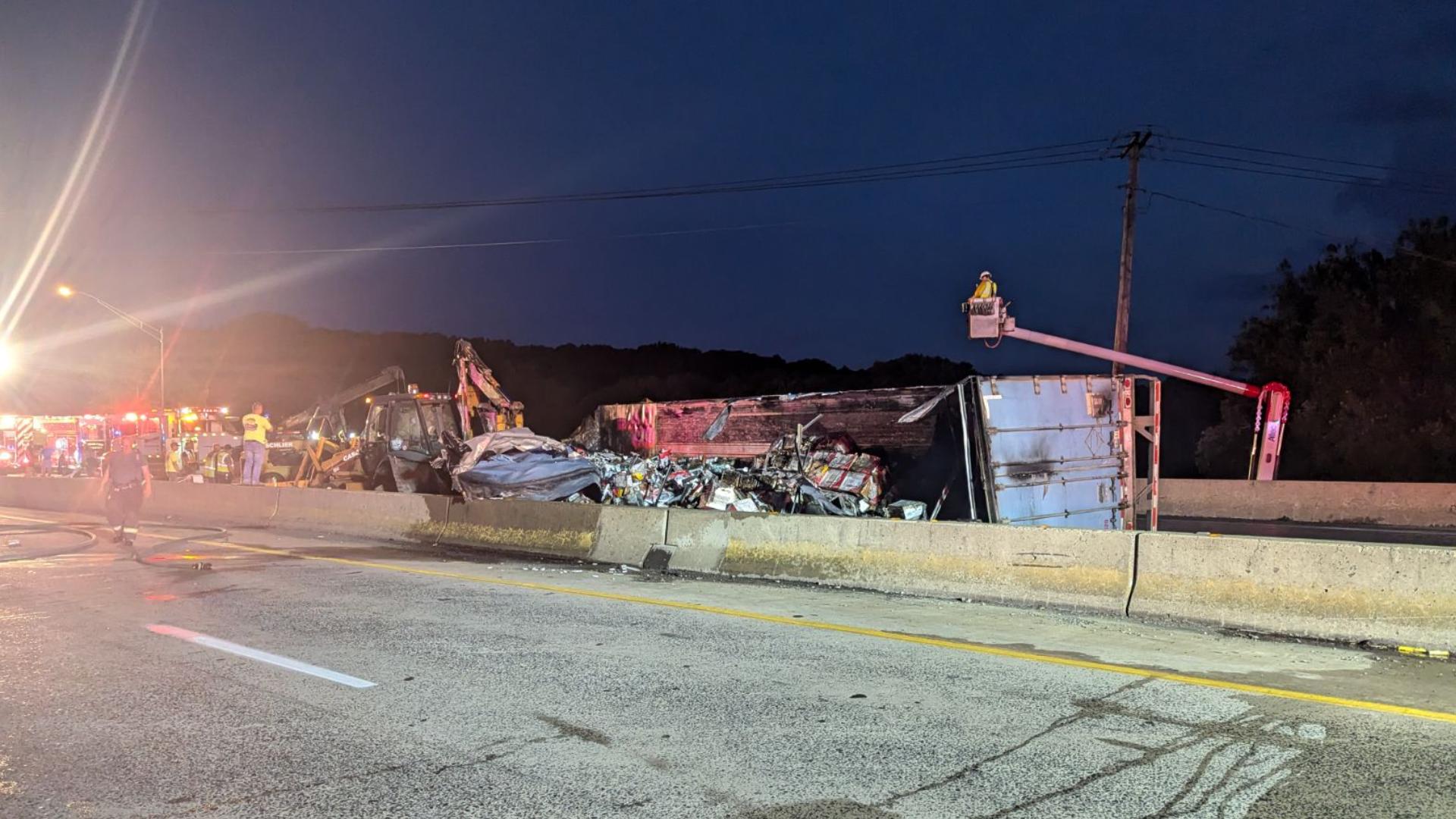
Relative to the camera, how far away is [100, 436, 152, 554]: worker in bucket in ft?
46.5

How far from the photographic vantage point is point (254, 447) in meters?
22.7

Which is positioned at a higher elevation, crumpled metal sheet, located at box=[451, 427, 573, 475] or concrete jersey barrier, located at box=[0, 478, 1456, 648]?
crumpled metal sheet, located at box=[451, 427, 573, 475]

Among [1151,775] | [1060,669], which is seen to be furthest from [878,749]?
[1060,669]

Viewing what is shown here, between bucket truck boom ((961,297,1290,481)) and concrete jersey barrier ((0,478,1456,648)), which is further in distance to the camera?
bucket truck boom ((961,297,1290,481))

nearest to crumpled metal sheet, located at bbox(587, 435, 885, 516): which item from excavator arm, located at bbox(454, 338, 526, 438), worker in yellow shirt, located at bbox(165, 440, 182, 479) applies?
excavator arm, located at bbox(454, 338, 526, 438)

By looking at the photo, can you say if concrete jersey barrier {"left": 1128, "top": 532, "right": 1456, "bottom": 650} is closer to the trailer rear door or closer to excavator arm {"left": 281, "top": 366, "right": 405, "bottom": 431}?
the trailer rear door

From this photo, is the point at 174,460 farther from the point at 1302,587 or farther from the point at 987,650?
the point at 1302,587

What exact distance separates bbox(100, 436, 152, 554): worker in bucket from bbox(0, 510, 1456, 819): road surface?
18.4 ft

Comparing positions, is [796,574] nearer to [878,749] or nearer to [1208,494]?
[878,749]

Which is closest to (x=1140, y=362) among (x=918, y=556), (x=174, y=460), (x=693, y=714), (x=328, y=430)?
(x=918, y=556)

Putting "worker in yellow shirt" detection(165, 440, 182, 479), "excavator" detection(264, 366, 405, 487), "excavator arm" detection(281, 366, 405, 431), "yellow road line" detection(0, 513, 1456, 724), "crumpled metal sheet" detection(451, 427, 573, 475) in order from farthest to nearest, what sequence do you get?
"worker in yellow shirt" detection(165, 440, 182, 479) < "excavator arm" detection(281, 366, 405, 431) < "excavator" detection(264, 366, 405, 487) < "crumpled metal sheet" detection(451, 427, 573, 475) < "yellow road line" detection(0, 513, 1456, 724)

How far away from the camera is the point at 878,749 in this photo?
485 centimetres

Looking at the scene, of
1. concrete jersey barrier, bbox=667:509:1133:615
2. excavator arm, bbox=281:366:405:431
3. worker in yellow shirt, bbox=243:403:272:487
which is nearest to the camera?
concrete jersey barrier, bbox=667:509:1133:615

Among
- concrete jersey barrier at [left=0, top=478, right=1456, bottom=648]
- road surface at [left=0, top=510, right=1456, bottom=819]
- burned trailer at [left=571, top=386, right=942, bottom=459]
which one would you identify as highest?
burned trailer at [left=571, top=386, right=942, bottom=459]
